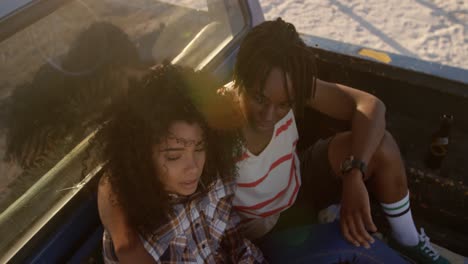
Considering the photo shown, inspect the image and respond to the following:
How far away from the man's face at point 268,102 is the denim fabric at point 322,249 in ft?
1.50

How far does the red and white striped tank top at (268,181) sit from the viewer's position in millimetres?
1824

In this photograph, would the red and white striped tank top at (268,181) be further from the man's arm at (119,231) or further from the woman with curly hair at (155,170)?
the man's arm at (119,231)

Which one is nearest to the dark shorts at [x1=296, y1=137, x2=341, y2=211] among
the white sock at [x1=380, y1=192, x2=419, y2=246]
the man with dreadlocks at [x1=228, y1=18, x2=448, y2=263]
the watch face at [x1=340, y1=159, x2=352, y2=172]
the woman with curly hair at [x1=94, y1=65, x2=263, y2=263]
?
the man with dreadlocks at [x1=228, y1=18, x2=448, y2=263]

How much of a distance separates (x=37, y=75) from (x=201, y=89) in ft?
1.74

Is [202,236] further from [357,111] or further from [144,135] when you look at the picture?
[357,111]

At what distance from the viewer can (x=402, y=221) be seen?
208cm

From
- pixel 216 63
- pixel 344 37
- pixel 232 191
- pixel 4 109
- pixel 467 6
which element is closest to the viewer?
pixel 4 109

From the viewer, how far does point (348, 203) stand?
1840 mm

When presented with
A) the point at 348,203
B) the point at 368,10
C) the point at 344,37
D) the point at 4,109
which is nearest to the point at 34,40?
the point at 4,109

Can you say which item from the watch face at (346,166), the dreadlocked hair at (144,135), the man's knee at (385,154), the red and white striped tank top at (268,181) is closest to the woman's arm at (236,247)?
the red and white striped tank top at (268,181)

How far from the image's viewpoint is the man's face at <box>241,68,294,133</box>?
5.53ft

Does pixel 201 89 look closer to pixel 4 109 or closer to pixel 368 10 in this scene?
pixel 4 109

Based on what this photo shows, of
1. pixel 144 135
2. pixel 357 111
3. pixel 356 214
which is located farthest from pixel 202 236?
pixel 357 111

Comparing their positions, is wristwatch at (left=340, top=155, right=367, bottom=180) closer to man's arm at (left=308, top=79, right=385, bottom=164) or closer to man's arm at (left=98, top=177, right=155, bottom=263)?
man's arm at (left=308, top=79, right=385, bottom=164)
